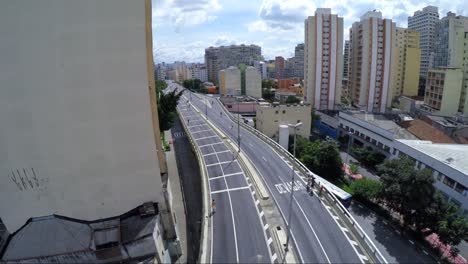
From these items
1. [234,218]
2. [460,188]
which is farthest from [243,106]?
[234,218]

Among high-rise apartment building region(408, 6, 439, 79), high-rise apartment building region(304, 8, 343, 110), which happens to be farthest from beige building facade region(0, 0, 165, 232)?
high-rise apartment building region(408, 6, 439, 79)

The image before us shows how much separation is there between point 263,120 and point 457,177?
1129 inches

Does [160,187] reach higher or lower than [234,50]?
lower

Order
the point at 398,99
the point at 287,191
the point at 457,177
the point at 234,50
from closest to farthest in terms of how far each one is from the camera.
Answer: the point at 287,191 → the point at 457,177 → the point at 398,99 → the point at 234,50

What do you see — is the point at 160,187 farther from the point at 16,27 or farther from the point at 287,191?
the point at 16,27

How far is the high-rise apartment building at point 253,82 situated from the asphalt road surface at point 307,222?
2267 inches

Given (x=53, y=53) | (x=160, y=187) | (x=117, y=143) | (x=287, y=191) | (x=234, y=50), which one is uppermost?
(x=234, y=50)

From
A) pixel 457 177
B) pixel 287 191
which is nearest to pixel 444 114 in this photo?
pixel 457 177

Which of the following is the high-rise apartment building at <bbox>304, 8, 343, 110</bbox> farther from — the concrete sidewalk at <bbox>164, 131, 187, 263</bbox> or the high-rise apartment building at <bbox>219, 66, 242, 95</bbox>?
the concrete sidewalk at <bbox>164, 131, 187, 263</bbox>

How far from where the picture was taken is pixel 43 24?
14359 mm

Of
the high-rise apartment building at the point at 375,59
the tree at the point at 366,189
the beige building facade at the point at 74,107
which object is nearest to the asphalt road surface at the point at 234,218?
the beige building facade at the point at 74,107

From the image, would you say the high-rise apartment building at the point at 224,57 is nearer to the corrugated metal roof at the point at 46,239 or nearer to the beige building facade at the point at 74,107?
the beige building facade at the point at 74,107

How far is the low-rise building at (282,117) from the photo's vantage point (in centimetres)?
4659

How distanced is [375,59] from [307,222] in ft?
172
